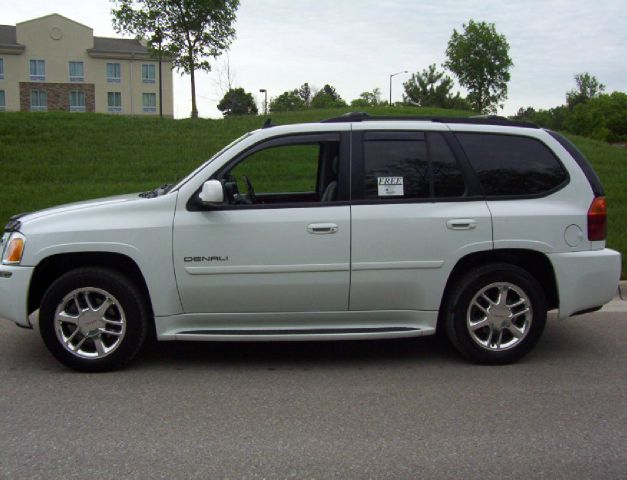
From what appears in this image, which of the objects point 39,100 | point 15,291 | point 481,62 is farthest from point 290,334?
point 39,100

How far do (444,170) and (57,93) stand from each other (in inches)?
2635

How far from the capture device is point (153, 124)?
72.5ft

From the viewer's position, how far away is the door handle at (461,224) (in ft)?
15.8

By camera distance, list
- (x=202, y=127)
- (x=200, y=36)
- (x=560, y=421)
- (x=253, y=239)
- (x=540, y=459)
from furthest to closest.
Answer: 1. (x=200, y=36)
2. (x=202, y=127)
3. (x=253, y=239)
4. (x=560, y=421)
5. (x=540, y=459)

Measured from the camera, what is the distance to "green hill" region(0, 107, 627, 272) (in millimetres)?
12618

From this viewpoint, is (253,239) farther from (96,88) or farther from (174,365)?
(96,88)

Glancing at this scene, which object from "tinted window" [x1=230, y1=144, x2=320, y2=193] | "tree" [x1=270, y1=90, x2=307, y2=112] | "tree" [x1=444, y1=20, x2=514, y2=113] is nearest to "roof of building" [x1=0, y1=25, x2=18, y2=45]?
"tree" [x1=270, y1=90, x2=307, y2=112]

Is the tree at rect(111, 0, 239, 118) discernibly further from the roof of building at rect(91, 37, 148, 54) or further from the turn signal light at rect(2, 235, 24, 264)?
the roof of building at rect(91, 37, 148, 54)

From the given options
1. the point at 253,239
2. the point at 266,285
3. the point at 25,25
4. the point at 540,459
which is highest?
the point at 25,25

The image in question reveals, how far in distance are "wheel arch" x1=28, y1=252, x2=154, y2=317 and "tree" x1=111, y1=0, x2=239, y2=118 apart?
83.7ft

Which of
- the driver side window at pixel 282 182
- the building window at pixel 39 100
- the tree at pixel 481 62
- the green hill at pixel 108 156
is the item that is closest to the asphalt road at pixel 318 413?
the driver side window at pixel 282 182

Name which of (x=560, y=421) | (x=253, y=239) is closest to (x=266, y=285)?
(x=253, y=239)

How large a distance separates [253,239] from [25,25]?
222ft

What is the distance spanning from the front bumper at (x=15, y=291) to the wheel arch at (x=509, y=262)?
3054 mm
